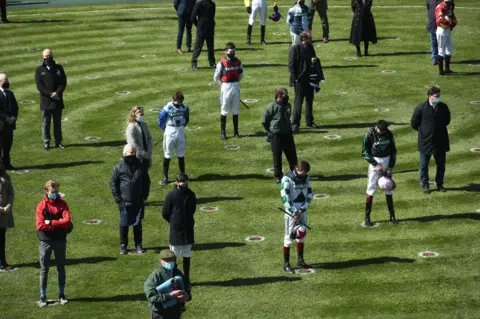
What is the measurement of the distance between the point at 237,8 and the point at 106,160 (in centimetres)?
1955

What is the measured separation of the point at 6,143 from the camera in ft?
88.0

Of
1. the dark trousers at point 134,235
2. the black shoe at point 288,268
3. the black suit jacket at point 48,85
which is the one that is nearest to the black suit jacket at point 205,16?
the black suit jacket at point 48,85

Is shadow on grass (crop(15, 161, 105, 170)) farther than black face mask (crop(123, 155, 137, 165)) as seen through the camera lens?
Yes

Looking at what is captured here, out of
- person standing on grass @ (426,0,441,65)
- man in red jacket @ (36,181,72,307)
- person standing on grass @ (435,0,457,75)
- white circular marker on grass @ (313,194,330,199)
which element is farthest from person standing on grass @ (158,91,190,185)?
person standing on grass @ (426,0,441,65)

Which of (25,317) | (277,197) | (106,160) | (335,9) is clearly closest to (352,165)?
(277,197)

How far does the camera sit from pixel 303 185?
19.7m

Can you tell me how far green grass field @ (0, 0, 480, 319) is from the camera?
19.0 meters

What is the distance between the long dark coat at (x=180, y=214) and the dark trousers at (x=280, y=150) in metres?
6.36

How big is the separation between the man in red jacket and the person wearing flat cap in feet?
10.9

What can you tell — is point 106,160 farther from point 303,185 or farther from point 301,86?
point 303,185

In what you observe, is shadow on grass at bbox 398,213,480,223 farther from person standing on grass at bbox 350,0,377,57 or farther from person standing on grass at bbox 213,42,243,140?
person standing on grass at bbox 350,0,377,57

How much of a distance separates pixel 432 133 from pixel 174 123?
19.5ft

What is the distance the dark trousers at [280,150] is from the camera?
25.0 m

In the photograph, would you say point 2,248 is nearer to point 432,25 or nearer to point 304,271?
point 304,271
